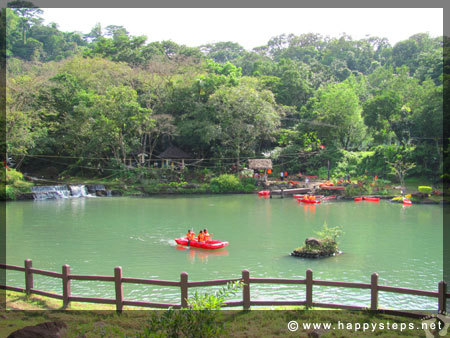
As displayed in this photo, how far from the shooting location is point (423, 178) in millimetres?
34031

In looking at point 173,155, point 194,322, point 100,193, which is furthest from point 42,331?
point 173,155

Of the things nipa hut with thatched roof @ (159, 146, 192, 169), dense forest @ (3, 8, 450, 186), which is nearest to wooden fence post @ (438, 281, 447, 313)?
dense forest @ (3, 8, 450, 186)

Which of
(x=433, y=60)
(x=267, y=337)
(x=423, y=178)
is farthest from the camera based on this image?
(x=433, y=60)

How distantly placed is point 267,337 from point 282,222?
1517 centimetres

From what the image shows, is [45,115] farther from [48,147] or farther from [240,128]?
[240,128]

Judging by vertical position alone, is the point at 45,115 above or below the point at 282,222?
above

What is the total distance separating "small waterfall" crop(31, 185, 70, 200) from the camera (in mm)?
31719

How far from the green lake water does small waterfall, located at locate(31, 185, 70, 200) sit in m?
2.32

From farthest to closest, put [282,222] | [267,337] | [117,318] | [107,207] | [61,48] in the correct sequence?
[61,48]
[107,207]
[282,222]
[117,318]
[267,337]

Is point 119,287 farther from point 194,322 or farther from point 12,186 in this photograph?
point 12,186

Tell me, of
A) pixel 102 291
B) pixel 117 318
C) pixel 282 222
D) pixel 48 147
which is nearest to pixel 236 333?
pixel 117 318

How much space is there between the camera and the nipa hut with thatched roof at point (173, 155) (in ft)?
125

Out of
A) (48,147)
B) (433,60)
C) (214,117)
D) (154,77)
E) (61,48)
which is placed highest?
(61,48)

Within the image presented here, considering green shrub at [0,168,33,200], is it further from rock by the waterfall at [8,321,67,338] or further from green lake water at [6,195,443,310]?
rock by the waterfall at [8,321,67,338]
